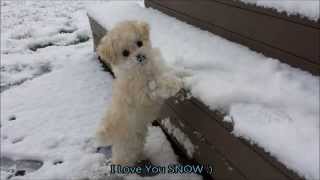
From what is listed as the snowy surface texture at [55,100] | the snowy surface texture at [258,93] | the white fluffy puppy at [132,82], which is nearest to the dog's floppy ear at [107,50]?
the white fluffy puppy at [132,82]

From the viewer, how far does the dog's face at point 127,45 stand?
2664mm

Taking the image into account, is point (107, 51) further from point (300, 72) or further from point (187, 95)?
point (300, 72)

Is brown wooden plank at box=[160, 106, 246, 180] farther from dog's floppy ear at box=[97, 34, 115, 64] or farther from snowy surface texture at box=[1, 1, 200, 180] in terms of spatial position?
dog's floppy ear at box=[97, 34, 115, 64]

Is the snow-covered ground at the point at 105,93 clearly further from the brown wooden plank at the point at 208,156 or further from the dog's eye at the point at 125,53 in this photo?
the dog's eye at the point at 125,53

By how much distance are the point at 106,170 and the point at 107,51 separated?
110cm

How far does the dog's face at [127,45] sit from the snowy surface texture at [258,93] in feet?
1.28

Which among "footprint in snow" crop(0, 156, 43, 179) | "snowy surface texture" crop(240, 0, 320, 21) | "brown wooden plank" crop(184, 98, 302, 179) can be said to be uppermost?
"snowy surface texture" crop(240, 0, 320, 21)

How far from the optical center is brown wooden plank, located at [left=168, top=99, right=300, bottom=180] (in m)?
2.09

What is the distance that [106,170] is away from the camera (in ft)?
10.8

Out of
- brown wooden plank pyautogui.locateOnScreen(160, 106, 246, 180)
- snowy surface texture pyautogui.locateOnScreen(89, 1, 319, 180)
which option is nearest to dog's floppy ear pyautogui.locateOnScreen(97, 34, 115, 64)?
snowy surface texture pyautogui.locateOnScreen(89, 1, 319, 180)

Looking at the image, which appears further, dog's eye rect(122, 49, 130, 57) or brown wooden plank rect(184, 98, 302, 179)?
dog's eye rect(122, 49, 130, 57)

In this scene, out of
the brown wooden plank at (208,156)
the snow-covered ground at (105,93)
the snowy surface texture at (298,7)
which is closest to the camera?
the snow-covered ground at (105,93)

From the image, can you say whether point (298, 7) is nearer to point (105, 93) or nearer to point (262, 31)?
point (262, 31)

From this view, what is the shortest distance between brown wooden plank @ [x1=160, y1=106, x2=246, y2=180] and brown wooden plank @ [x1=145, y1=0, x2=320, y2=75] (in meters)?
0.75
